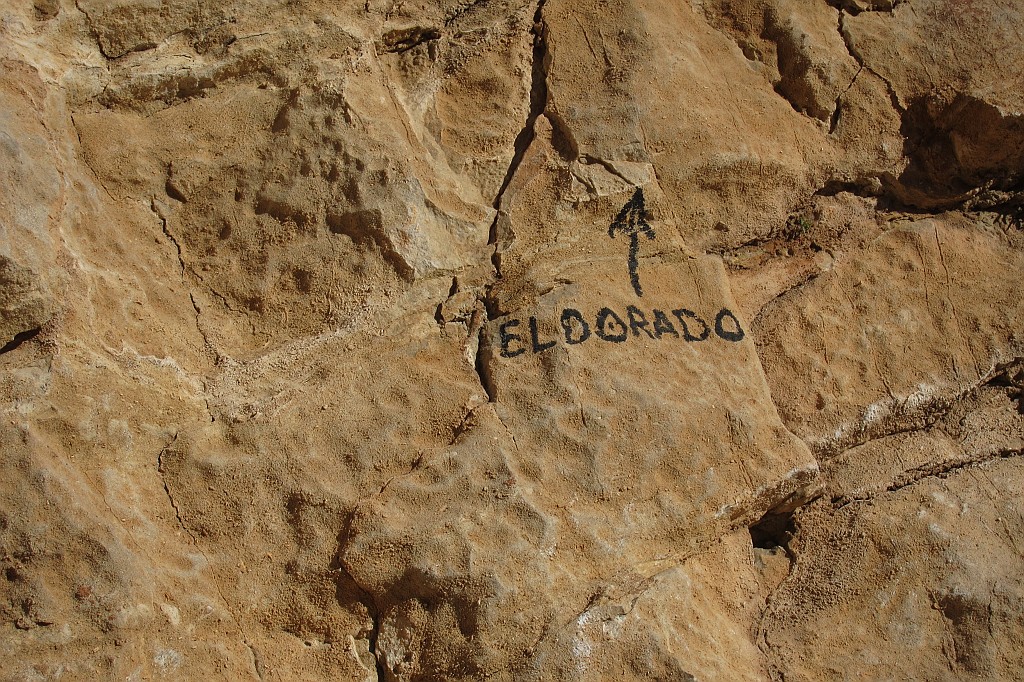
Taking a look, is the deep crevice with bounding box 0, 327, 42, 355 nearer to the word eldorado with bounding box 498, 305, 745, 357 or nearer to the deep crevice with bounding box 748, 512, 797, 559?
the word eldorado with bounding box 498, 305, 745, 357

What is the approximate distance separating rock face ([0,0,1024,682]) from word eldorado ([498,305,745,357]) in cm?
1

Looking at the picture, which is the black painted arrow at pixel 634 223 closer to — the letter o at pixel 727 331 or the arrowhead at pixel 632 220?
the arrowhead at pixel 632 220

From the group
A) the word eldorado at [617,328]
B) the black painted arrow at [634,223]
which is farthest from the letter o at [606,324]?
the black painted arrow at [634,223]

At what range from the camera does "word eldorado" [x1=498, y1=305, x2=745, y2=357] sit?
281 cm

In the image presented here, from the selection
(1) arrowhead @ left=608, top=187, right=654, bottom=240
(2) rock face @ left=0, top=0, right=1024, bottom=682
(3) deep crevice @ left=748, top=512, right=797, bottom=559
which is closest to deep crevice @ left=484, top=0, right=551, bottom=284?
(2) rock face @ left=0, top=0, right=1024, bottom=682

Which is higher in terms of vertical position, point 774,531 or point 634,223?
point 634,223

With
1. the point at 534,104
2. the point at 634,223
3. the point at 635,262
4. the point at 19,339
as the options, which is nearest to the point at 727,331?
the point at 635,262

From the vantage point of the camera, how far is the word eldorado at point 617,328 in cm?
281

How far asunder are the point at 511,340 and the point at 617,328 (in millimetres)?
368

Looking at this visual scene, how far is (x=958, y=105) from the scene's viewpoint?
3383mm

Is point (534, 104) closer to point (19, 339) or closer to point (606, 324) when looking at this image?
point (606, 324)

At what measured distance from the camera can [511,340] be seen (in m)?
2.83

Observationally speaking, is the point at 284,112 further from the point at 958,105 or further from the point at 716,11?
the point at 958,105

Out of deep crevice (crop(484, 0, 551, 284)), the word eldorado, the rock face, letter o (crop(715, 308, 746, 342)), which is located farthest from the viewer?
deep crevice (crop(484, 0, 551, 284))
